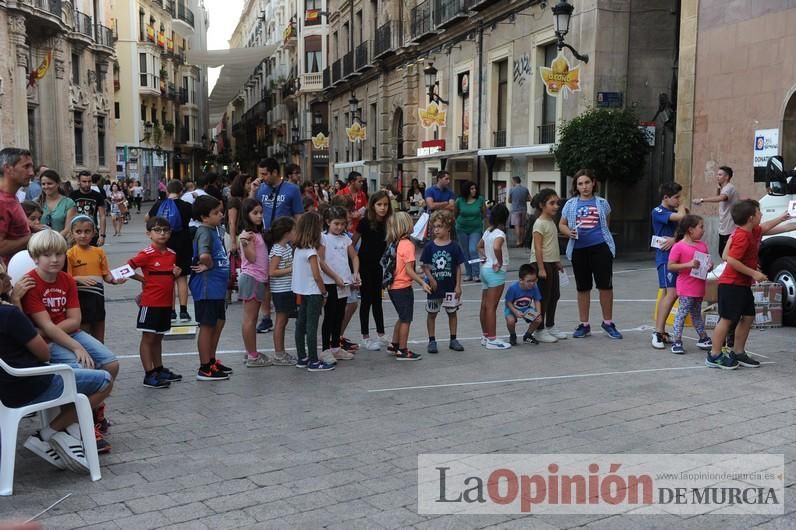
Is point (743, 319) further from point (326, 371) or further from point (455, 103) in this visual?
point (455, 103)

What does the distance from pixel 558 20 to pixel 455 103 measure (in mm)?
9340

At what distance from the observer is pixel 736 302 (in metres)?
6.50

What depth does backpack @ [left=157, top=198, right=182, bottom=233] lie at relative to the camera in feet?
29.2

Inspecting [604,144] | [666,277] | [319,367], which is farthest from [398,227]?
[604,144]

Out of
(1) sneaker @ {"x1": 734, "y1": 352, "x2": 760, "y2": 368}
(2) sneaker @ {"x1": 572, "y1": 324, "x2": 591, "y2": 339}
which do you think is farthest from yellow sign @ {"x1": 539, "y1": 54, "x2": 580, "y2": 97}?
(1) sneaker @ {"x1": 734, "y1": 352, "x2": 760, "y2": 368}

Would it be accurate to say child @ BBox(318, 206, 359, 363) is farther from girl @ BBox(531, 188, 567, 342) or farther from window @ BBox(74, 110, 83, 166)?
window @ BBox(74, 110, 83, 166)

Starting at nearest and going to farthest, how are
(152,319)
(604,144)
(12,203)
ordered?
1. (12,203)
2. (152,319)
3. (604,144)

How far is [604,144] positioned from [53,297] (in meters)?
12.1

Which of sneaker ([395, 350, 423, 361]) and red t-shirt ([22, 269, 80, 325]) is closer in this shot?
red t-shirt ([22, 269, 80, 325])

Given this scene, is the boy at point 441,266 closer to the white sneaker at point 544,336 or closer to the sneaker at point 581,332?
the white sneaker at point 544,336

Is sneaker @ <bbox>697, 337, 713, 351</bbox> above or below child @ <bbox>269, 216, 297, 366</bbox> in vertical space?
below

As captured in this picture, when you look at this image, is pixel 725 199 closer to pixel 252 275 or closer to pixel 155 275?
pixel 252 275

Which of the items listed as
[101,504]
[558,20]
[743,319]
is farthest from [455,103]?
[101,504]

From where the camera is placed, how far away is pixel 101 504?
395cm
